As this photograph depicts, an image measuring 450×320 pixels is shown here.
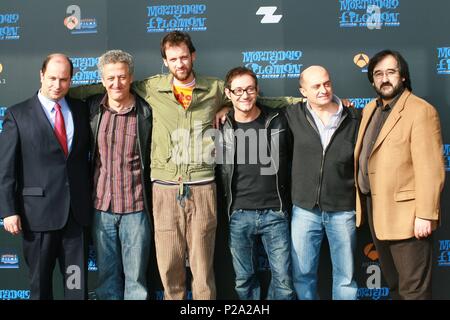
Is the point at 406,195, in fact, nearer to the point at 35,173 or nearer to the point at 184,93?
the point at 184,93

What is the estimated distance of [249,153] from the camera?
3.37m

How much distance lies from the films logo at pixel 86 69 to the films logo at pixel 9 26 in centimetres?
52

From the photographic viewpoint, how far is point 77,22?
4.07m

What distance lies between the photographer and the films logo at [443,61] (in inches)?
154

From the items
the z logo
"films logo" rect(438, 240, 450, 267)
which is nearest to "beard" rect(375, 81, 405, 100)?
the z logo

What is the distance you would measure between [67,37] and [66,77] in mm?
908

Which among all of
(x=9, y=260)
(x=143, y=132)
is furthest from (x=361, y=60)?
(x=9, y=260)

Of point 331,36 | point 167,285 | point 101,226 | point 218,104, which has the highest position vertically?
point 331,36

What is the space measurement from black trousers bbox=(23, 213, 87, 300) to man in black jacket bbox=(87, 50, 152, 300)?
0.13 m

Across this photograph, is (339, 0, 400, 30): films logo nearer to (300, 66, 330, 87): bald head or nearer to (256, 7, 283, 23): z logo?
(256, 7, 283, 23): z logo

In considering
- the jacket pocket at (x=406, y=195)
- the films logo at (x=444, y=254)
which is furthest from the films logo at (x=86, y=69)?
the films logo at (x=444, y=254)

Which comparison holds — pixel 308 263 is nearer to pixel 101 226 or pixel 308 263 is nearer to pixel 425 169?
pixel 425 169

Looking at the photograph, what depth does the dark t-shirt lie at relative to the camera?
132 inches

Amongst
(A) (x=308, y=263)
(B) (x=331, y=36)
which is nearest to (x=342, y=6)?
(B) (x=331, y=36)
